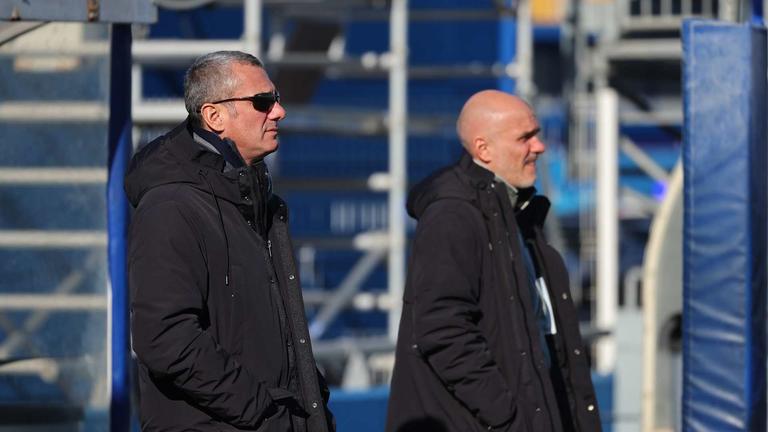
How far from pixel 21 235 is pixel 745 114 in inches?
89.1

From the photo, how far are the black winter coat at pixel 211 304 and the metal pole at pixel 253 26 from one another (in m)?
6.09

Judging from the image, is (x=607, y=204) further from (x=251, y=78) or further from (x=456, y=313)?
(x=251, y=78)

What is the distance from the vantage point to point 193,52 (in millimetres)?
10133

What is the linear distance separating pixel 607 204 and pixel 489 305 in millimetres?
5594

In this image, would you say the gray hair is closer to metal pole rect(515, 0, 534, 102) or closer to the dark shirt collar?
the dark shirt collar

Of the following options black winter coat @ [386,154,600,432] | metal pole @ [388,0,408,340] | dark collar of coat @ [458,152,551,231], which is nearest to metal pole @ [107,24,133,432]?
black winter coat @ [386,154,600,432]

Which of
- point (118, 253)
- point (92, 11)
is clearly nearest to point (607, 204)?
point (118, 253)

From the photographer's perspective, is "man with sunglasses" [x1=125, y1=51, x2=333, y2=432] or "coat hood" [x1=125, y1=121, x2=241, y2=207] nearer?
"man with sunglasses" [x1=125, y1=51, x2=333, y2=432]

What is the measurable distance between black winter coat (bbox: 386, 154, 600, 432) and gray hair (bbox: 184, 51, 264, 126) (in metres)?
0.97

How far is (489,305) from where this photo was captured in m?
4.39

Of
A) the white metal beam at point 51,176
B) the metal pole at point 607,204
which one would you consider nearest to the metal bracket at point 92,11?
the white metal beam at point 51,176

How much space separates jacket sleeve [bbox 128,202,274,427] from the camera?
3.31 m

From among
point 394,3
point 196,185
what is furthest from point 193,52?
point 196,185

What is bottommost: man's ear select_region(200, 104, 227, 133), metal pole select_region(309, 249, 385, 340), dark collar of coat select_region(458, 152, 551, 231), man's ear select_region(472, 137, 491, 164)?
metal pole select_region(309, 249, 385, 340)
